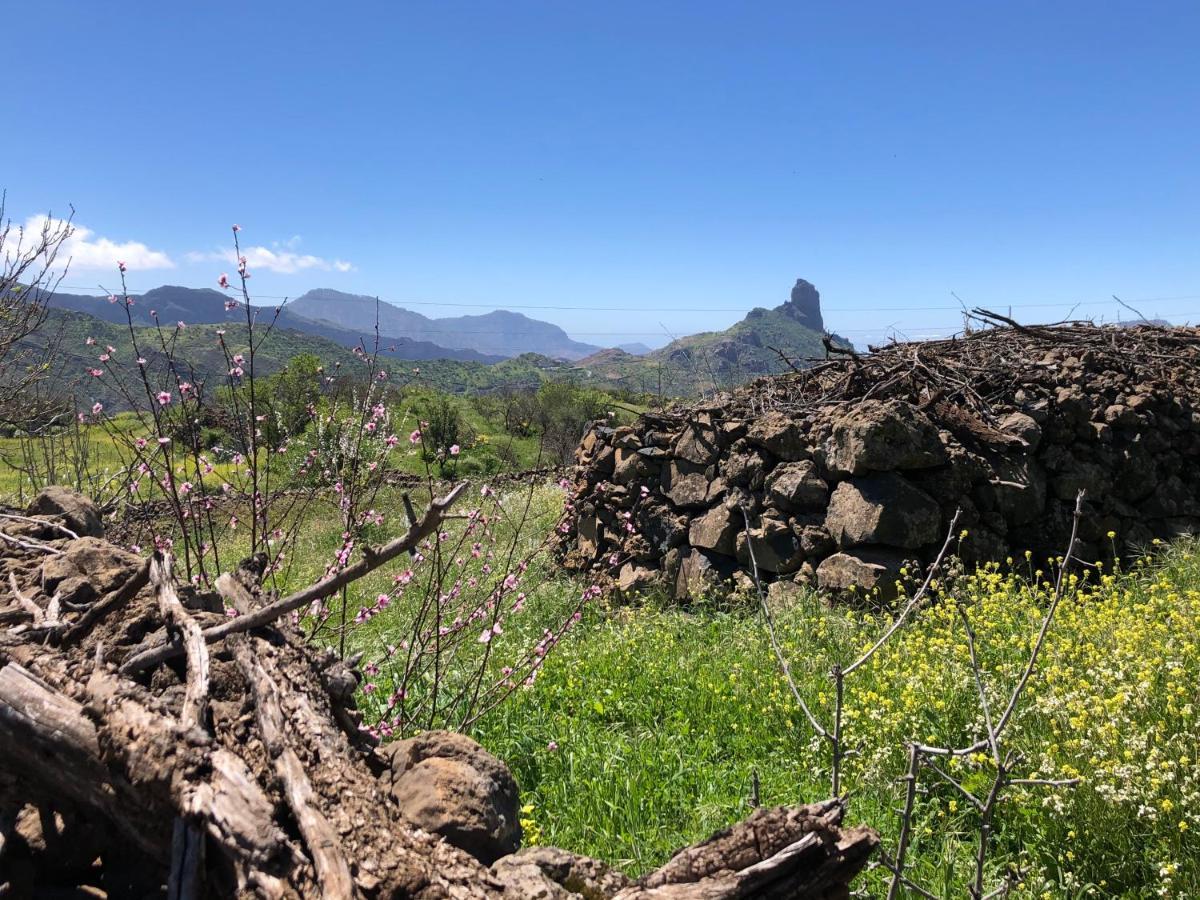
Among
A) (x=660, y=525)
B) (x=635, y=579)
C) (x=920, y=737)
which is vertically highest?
(x=660, y=525)

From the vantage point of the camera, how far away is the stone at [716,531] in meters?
7.60

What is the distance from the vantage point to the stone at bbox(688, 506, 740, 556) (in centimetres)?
760

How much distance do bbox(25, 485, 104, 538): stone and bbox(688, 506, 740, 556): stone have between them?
5348 millimetres

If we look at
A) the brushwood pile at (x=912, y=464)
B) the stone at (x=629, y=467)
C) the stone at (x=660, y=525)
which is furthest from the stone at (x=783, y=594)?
the stone at (x=629, y=467)

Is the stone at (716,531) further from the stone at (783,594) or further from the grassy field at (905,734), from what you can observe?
the grassy field at (905,734)

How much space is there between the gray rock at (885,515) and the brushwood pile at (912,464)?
0.01m

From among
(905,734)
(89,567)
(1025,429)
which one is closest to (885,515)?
(1025,429)

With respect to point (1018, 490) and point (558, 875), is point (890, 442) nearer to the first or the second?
point (1018, 490)

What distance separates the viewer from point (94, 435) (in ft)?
75.1

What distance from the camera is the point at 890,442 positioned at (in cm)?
659

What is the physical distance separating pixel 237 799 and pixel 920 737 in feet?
11.4

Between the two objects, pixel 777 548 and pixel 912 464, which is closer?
pixel 912 464

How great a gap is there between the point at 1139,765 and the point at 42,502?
5.52m

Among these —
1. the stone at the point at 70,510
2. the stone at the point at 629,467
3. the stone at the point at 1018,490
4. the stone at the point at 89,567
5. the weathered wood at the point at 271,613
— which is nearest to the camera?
the weathered wood at the point at 271,613
